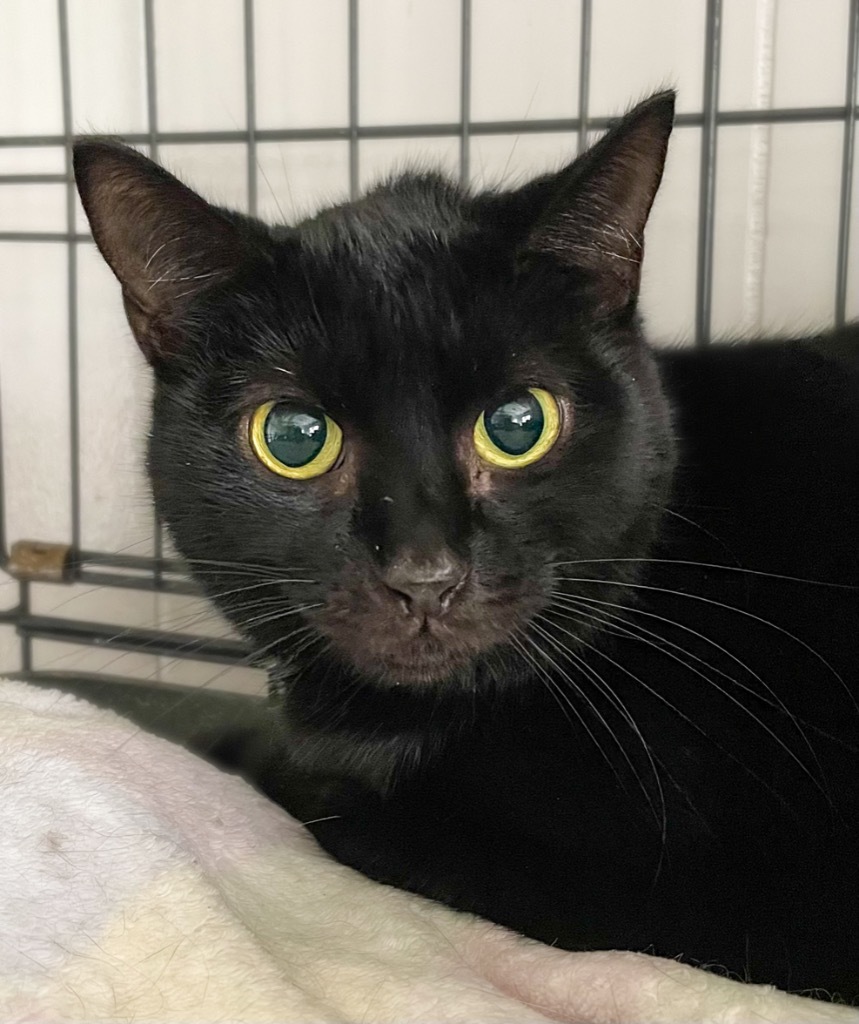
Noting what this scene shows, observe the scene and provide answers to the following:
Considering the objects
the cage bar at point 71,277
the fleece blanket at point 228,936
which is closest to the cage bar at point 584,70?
the cage bar at point 71,277

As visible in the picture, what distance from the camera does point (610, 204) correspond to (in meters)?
0.67

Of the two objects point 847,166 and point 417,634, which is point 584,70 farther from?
point 417,634

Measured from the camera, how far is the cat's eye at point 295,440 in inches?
25.4

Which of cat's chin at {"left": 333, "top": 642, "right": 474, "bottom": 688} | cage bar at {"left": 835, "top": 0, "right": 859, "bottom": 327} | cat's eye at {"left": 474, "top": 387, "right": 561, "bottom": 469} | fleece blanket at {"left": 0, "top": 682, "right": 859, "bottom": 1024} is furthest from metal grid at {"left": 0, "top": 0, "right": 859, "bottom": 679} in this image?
cat's eye at {"left": 474, "top": 387, "right": 561, "bottom": 469}

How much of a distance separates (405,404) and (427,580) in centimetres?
13

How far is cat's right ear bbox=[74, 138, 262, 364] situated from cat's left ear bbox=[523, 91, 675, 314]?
232 millimetres

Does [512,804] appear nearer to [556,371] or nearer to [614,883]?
[614,883]

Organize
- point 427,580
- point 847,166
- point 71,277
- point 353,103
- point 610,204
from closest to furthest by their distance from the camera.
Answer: point 427,580, point 610,204, point 847,166, point 353,103, point 71,277

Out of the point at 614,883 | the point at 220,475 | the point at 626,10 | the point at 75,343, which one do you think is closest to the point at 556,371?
the point at 220,475

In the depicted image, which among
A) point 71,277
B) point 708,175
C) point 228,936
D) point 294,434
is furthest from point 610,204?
point 71,277

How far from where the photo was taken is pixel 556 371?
0.66 meters

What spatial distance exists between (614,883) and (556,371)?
14.6 inches

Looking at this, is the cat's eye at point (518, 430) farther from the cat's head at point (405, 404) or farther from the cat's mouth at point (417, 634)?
the cat's mouth at point (417, 634)

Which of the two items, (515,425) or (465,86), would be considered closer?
(515,425)
